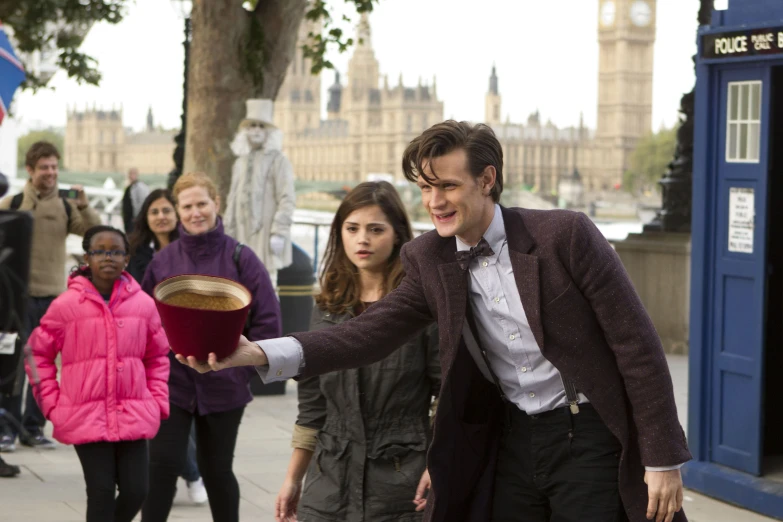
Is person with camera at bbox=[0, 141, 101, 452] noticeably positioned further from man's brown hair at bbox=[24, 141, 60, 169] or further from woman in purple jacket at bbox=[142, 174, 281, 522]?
woman in purple jacket at bbox=[142, 174, 281, 522]

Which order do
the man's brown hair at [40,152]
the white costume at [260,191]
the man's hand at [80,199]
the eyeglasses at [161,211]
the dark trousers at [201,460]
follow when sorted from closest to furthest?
the dark trousers at [201,460] → the eyeglasses at [161,211] → the man's brown hair at [40,152] → the man's hand at [80,199] → the white costume at [260,191]

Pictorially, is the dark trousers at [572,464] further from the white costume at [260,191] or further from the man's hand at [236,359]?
the white costume at [260,191]

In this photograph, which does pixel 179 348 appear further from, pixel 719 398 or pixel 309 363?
pixel 719 398

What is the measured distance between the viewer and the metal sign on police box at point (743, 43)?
6.14m

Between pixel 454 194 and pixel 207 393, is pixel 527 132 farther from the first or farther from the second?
pixel 454 194

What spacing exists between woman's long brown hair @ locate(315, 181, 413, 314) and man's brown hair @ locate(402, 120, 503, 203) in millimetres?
817

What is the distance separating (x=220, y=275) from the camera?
496 centimetres

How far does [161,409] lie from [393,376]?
5.00 ft

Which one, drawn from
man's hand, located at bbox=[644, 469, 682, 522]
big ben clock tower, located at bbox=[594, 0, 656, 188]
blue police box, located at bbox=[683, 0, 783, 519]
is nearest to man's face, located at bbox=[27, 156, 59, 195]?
blue police box, located at bbox=[683, 0, 783, 519]

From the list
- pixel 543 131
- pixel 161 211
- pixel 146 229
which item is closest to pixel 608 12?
pixel 543 131

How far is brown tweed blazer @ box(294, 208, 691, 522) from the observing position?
2.82 meters

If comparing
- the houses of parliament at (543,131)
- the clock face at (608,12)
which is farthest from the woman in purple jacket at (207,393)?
the clock face at (608,12)

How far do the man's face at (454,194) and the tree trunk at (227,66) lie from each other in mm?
8720

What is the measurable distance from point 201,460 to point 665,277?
335 inches
